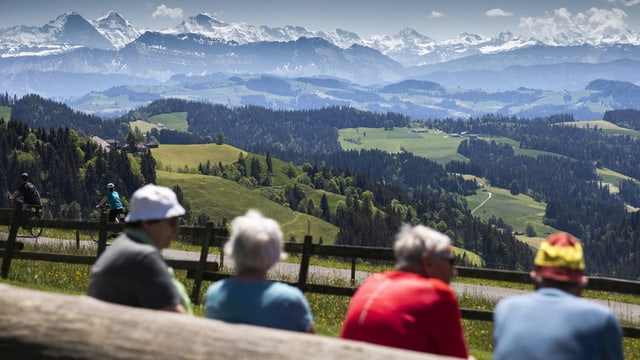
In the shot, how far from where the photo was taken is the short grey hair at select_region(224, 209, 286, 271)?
19.8ft

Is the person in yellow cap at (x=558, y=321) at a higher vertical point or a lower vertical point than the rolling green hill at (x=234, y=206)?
higher

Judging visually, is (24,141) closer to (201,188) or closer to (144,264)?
(201,188)

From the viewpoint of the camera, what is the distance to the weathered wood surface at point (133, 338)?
160 inches

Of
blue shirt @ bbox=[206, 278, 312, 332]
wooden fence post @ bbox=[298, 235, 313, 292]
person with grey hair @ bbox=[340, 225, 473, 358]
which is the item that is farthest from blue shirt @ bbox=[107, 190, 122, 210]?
person with grey hair @ bbox=[340, 225, 473, 358]

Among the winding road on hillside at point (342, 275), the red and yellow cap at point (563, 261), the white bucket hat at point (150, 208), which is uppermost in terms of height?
the white bucket hat at point (150, 208)

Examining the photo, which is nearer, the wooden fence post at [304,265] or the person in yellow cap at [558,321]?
the person in yellow cap at [558,321]

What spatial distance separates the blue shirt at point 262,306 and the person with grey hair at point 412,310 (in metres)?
0.44

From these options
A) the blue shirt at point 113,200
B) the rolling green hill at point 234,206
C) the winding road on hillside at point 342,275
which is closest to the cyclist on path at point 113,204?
the blue shirt at point 113,200

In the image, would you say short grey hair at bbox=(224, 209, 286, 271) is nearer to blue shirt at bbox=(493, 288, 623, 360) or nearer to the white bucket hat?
the white bucket hat

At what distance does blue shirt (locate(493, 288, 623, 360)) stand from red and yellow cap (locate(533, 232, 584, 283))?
7.9 inches

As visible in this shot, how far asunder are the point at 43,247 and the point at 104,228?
9464 mm

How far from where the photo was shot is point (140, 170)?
7554 inches

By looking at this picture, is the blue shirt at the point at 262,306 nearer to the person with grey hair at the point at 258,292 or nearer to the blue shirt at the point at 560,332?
the person with grey hair at the point at 258,292

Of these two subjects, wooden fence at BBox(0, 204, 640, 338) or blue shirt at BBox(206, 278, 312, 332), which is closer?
blue shirt at BBox(206, 278, 312, 332)
